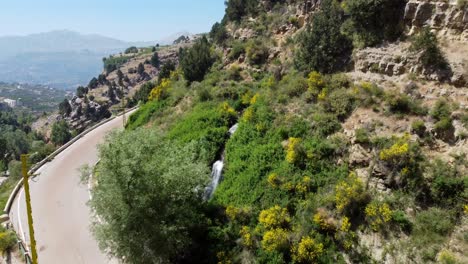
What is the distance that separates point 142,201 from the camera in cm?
1388

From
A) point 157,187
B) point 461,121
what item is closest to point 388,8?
point 461,121

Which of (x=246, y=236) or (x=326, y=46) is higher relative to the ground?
(x=326, y=46)

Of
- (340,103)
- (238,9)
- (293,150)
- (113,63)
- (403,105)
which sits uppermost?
(238,9)

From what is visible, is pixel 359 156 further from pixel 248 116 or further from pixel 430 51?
pixel 248 116

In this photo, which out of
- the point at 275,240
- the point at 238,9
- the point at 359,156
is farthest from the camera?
the point at 238,9

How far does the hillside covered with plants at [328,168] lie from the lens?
13586 millimetres

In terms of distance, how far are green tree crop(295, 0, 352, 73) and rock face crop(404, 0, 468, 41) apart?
11.8 feet

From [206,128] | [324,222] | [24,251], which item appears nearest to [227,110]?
[206,128]

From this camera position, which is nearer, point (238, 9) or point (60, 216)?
point (60, 216)

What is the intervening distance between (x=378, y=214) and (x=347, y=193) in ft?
4.42

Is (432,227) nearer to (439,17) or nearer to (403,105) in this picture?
(403,105)

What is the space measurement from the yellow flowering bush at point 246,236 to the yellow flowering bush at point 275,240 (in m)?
0.67

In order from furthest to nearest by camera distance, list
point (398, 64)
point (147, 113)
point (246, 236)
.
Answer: point (147, 113), point (398, 64), point (246, 236)

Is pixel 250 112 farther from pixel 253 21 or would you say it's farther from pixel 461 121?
pixel 253 21
